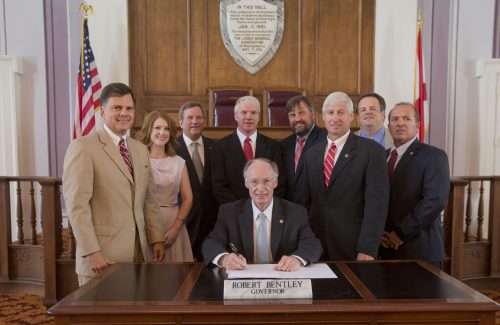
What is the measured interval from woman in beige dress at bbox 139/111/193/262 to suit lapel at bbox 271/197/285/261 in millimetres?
844

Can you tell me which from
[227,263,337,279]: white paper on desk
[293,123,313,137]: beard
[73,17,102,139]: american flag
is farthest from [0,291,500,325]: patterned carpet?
[73,17,102,139]: american flag

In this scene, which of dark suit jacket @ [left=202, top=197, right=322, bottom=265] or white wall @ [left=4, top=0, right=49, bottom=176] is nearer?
dark suit jacket @ [left=202, top=197, right=322, bottom=265]

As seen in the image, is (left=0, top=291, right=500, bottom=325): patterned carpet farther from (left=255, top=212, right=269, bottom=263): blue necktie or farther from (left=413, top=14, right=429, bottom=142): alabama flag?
(left=413, top=14, right=429, bottom=142): alabama flag

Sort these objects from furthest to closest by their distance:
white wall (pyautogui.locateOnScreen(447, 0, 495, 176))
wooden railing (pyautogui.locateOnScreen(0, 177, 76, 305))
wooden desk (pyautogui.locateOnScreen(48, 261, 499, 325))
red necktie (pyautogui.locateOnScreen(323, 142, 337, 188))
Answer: white wall (pyautogui.locateOnScreen(447, 0, 495, 176)), wooden railing (pyautogui.locateOnScreen(0, 177, 76, 305)), red necktie (pyautogui.locateOnScreen(323, 142, 337, 188)), wooden desk (pyautogui.locateOnScreen(48, 261, 499, 325))

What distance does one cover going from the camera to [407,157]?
8.73 ft

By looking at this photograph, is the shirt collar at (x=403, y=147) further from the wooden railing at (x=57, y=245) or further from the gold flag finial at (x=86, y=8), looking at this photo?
the gold flag finial at (x=86, y=8)

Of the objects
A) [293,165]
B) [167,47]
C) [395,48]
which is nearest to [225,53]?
[167,47]

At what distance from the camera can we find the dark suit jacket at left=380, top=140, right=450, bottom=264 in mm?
2561

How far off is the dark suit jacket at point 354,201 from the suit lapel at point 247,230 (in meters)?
0.51

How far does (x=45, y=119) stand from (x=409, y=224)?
18.3 feet

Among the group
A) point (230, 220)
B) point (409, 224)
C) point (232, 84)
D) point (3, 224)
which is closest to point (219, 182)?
point (230, 220)

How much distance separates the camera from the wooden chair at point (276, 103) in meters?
6.04

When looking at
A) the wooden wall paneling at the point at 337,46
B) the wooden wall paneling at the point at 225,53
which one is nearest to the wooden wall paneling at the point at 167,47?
the wooden wall paneling at the point at 225,53

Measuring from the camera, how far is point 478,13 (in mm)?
6375
